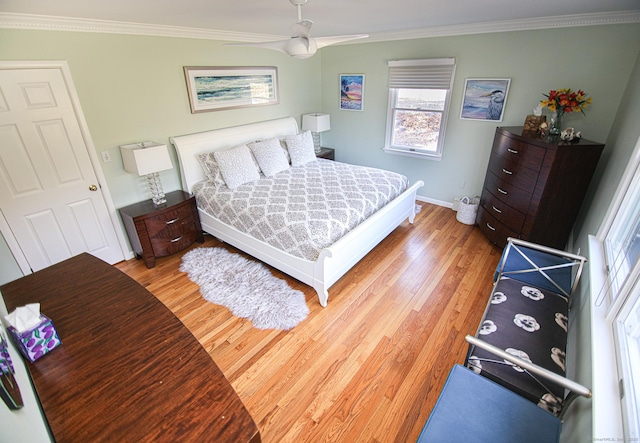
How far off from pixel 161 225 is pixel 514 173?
3746 millimetres

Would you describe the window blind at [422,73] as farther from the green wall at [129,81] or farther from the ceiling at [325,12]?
the green wall at [129,81]

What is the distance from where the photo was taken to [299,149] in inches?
165

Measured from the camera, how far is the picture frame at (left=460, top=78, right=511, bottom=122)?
3.46 meters

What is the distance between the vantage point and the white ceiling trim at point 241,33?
7.47 ft

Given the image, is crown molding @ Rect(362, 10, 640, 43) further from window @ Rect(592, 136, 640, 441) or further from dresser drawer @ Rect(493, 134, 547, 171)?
window @ Rect(592, 136, 640, 441)

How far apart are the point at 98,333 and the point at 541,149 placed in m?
3.56

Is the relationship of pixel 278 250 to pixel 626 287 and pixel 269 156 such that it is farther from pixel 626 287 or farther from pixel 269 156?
pixel 626 287

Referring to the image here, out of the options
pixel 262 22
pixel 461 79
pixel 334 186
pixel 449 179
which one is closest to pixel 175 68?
pixel 262 22

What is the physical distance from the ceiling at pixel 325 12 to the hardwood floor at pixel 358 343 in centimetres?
228

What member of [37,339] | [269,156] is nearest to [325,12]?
[269,156]

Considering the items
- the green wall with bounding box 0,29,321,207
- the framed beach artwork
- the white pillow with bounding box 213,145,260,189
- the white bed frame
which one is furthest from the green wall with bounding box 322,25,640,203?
the white pillow with bounding box 213,145,260,189

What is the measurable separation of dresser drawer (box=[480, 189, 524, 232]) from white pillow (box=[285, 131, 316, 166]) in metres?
2.40

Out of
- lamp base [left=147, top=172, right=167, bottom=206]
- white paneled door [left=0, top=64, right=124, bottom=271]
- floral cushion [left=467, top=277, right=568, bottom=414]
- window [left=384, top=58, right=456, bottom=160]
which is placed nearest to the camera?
floral cushion [left=467, top=277, right=568, bottom=414]

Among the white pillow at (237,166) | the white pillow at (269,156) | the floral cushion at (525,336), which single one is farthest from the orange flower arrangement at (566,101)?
the white pillow at (237,166)
